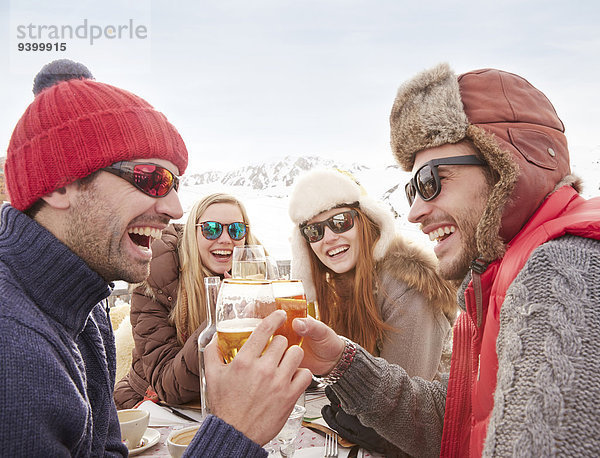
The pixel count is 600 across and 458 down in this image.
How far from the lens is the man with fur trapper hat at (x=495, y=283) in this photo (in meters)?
0.81

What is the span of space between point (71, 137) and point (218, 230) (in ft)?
6.93

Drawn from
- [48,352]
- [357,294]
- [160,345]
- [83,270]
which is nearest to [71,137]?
[83,270]

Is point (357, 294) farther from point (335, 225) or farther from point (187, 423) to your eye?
point (187, 423)

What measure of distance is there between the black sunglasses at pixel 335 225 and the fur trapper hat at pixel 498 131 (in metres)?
1.52

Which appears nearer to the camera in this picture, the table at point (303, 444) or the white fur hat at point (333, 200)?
the table at point (303, 444)

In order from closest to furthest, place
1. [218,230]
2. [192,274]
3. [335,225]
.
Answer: [335,225] → [192,274] → [218,230]

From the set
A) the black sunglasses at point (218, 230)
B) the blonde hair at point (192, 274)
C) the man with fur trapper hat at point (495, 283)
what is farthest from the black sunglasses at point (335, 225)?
the man with fur trapper hat at point (495, 283)

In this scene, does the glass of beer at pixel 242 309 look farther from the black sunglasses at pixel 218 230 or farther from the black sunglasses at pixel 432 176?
the black sunglasses at pixel 218 230

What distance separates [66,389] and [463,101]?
1707 mm

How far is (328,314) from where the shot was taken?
338cm

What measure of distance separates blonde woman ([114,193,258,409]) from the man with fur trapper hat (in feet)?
3.68

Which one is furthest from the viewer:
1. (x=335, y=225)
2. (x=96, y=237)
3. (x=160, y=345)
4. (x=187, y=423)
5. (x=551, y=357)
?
(x=335, y=225)

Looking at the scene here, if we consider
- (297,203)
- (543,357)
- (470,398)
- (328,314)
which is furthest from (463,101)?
(328,314)

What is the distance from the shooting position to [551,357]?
0.82m
